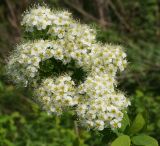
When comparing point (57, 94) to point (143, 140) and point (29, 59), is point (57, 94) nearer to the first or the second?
point (29, 59)

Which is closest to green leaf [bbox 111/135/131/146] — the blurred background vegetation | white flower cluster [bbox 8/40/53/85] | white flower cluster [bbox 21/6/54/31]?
the blurred background vegetation

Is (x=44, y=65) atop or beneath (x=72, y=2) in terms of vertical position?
beneath

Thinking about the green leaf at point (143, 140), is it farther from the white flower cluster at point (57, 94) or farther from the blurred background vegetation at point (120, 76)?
the white flower cluster at point (57, 94)

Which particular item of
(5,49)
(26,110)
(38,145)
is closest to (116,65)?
(38,145)

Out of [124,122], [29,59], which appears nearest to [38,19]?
[29,59]

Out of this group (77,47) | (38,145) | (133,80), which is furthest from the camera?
(133,80)

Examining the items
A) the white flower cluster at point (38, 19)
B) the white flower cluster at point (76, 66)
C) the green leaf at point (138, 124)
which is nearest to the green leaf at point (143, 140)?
the green leaf at point (138, 124)

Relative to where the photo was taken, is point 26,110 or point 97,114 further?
point 26,110

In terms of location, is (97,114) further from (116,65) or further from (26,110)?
(26,110)
